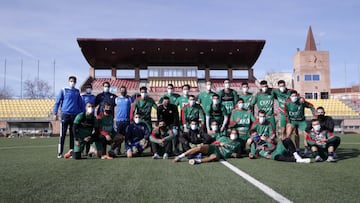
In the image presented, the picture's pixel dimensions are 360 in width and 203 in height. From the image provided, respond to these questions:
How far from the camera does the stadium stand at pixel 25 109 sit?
95.0 feet

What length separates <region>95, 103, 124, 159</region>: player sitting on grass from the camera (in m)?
7.94

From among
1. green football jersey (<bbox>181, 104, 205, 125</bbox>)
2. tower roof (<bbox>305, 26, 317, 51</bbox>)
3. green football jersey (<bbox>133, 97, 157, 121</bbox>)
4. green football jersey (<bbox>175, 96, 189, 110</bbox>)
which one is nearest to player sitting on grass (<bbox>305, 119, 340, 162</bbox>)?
green football jersey (<bbox>181, 104, 205, 125</bbox>)

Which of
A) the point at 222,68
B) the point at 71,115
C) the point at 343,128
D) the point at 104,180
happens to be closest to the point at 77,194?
the point at 104,180

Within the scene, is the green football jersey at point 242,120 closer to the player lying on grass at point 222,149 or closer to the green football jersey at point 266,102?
the green football jersey at point 266,102

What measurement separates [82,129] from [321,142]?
6283 millimetres

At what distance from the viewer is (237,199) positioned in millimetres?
3316

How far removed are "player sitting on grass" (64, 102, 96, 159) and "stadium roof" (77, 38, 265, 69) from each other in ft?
81.6

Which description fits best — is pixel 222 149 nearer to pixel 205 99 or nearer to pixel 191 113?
pixel 191 113

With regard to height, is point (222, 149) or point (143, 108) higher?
point (143, 108)

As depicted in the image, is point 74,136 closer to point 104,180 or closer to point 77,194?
point 104,180

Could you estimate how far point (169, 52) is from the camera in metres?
33.8

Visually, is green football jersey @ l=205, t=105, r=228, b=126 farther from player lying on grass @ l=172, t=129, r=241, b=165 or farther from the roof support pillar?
the roof support pillar

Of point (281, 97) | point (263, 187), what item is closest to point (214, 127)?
point (281, 97)

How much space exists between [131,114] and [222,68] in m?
30.8
